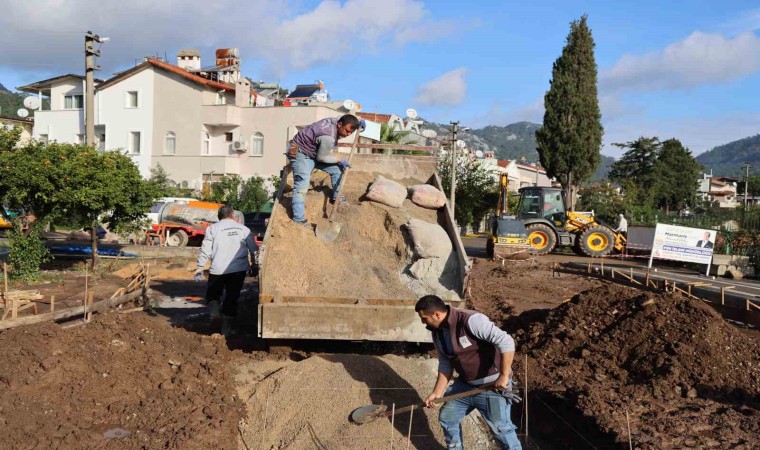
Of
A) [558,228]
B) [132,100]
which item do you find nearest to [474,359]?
[558,228]

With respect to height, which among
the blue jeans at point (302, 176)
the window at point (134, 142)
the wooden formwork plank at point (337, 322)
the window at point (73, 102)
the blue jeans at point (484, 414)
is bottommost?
the blue jeans at point (484, 414)

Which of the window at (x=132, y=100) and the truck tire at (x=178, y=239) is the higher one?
the window at (x=132, y=100)

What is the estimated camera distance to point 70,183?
39.2ft

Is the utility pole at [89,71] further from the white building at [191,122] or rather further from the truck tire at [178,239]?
the white building at [191,122]

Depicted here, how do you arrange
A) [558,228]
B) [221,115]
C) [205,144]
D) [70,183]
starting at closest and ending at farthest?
[70,183] → [558,228] → [221,115] → [205,144]

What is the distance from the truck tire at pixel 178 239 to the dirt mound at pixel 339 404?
14.4 m

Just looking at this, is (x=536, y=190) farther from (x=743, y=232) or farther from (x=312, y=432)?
(x=312, y=432)

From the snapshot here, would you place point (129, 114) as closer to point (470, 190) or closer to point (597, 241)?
point (470, 190)

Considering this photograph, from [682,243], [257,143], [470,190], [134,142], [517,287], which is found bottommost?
[517,287]

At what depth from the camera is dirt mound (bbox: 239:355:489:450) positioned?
16.3 ft

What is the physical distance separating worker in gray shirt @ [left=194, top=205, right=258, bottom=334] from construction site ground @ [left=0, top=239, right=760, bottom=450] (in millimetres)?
541

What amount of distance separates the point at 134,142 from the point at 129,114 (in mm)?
1447

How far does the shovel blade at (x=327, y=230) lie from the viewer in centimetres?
734

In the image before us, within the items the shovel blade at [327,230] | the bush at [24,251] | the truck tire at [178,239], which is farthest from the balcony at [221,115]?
the shovel blade at [327,230]
